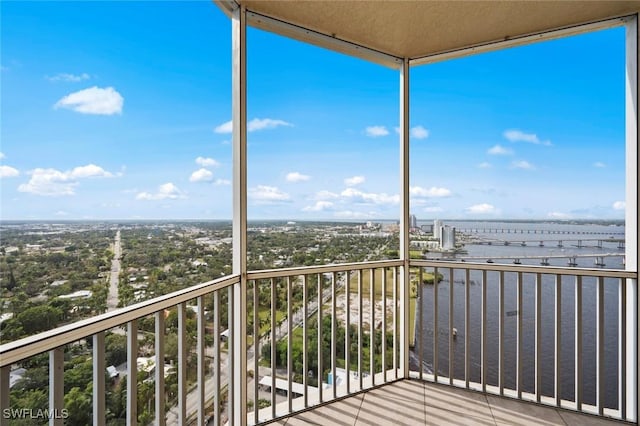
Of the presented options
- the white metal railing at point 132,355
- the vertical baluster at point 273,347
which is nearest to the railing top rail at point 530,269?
the vertical baluster at point 273,347

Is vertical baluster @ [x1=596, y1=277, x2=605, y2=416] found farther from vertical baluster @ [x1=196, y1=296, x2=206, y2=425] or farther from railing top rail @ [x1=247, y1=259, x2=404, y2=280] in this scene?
vertical baluster @ [x1=196, y1=296, x2=206, y2=425]

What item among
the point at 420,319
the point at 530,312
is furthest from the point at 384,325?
the point at 530,312

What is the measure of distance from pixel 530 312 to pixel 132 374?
255cm

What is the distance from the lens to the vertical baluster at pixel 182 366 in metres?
1.59

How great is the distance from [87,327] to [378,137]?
232 centimetres

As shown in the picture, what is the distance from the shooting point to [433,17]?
7.52 feet

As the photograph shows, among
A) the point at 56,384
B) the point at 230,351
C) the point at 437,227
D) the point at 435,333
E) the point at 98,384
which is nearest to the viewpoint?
the point at 56,384

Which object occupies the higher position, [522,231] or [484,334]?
[522,231]

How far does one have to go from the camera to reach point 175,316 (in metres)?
1.67

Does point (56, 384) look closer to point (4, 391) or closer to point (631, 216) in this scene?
point (4, 391)

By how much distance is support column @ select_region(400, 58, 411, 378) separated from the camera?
2.84 meters

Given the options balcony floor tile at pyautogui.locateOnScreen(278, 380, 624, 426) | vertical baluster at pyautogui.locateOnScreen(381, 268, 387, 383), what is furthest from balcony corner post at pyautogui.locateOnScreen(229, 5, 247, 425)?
vertical baluster at pyautogui.locateOnScreen(381, 268, 387, 383)

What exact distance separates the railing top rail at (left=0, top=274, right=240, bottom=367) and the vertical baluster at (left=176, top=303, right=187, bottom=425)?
0.08m

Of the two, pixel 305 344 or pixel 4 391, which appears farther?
pixel 305 344
